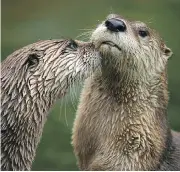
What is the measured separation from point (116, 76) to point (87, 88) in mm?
316

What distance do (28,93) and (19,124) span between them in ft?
0.65

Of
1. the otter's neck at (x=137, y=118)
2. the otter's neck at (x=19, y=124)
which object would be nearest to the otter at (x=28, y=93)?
the otter's neck at (x=19, y=124)

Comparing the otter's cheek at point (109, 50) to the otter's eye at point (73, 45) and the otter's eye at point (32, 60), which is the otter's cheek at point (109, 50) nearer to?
the otter's eye at point (73, 45)

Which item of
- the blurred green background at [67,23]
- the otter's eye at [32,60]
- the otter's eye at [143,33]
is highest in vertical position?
the otter's eye at [32,60]

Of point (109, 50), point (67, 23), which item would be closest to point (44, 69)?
point (109, 50)

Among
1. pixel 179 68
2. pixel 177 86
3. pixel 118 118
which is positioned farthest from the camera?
pixel 179 68

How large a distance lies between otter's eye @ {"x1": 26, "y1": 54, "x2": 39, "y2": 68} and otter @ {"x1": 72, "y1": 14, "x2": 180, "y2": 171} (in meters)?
0.71

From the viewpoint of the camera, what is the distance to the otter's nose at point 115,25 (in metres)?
5.89

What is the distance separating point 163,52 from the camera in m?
6.51

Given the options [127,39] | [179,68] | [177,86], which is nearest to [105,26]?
[127,39]

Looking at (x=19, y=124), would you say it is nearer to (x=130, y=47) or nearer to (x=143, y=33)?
(x=130, y=47)

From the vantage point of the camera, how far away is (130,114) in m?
6.37

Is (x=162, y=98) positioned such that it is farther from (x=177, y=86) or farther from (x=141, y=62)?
(x=177, y=86)

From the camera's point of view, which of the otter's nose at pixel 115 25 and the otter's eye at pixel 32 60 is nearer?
the otter's eye at pixel 32 60
